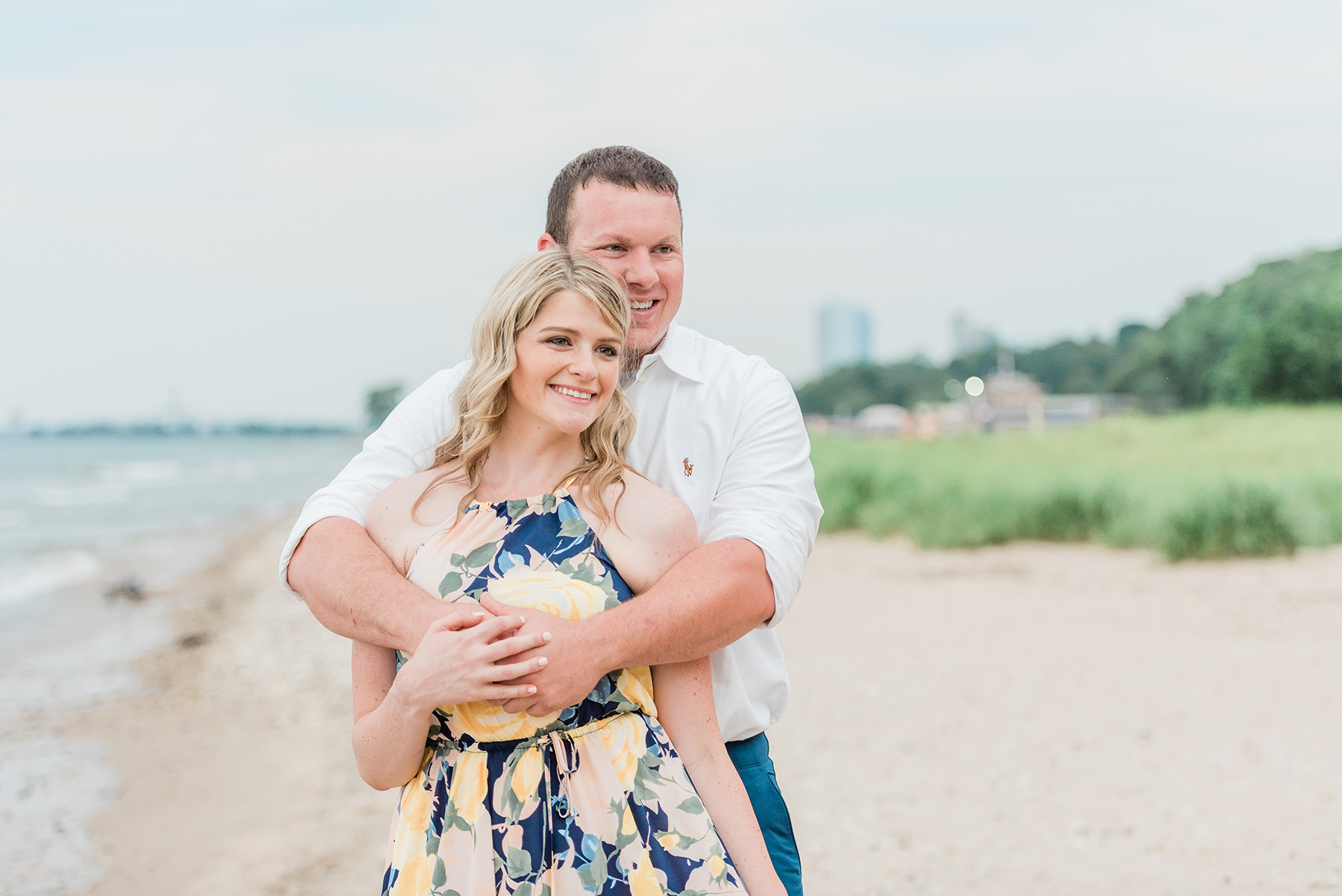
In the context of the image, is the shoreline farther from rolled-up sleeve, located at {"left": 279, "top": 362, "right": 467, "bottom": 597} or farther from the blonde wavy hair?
the blonde wavy hair

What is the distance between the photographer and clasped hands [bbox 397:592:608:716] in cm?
165

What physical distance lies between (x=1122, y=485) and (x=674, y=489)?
14.6 meters

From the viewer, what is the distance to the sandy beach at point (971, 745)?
554cm

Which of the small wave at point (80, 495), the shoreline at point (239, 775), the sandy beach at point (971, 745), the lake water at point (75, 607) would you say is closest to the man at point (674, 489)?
the sandy beach at point (971, 745)

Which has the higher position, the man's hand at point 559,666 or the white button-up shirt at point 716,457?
the white button-up shirt at point 716,457

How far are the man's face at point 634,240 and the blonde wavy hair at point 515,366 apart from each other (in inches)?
11.6

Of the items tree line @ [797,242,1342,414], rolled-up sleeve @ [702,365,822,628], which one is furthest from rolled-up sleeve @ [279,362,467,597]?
tree line @ [797,242,1342,414]

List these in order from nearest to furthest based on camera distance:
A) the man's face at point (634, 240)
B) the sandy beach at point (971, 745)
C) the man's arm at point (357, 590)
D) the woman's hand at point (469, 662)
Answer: the woman's hand at point (469, 662) → the man's arm at point (357, 590) → the man's face at point (634, 240) → the sandy beach at point (971, 745)

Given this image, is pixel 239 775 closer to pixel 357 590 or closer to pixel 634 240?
pixel 357 590

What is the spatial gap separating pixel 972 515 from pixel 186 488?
37898 mm

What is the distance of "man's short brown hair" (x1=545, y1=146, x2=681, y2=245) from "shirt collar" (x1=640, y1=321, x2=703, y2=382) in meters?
0.31

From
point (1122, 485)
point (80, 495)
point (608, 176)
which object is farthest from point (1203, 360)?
point (80, 495)

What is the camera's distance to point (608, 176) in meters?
2.27

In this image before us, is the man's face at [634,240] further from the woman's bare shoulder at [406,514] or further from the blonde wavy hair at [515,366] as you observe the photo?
the woman's bare shoulder at [406,514]
